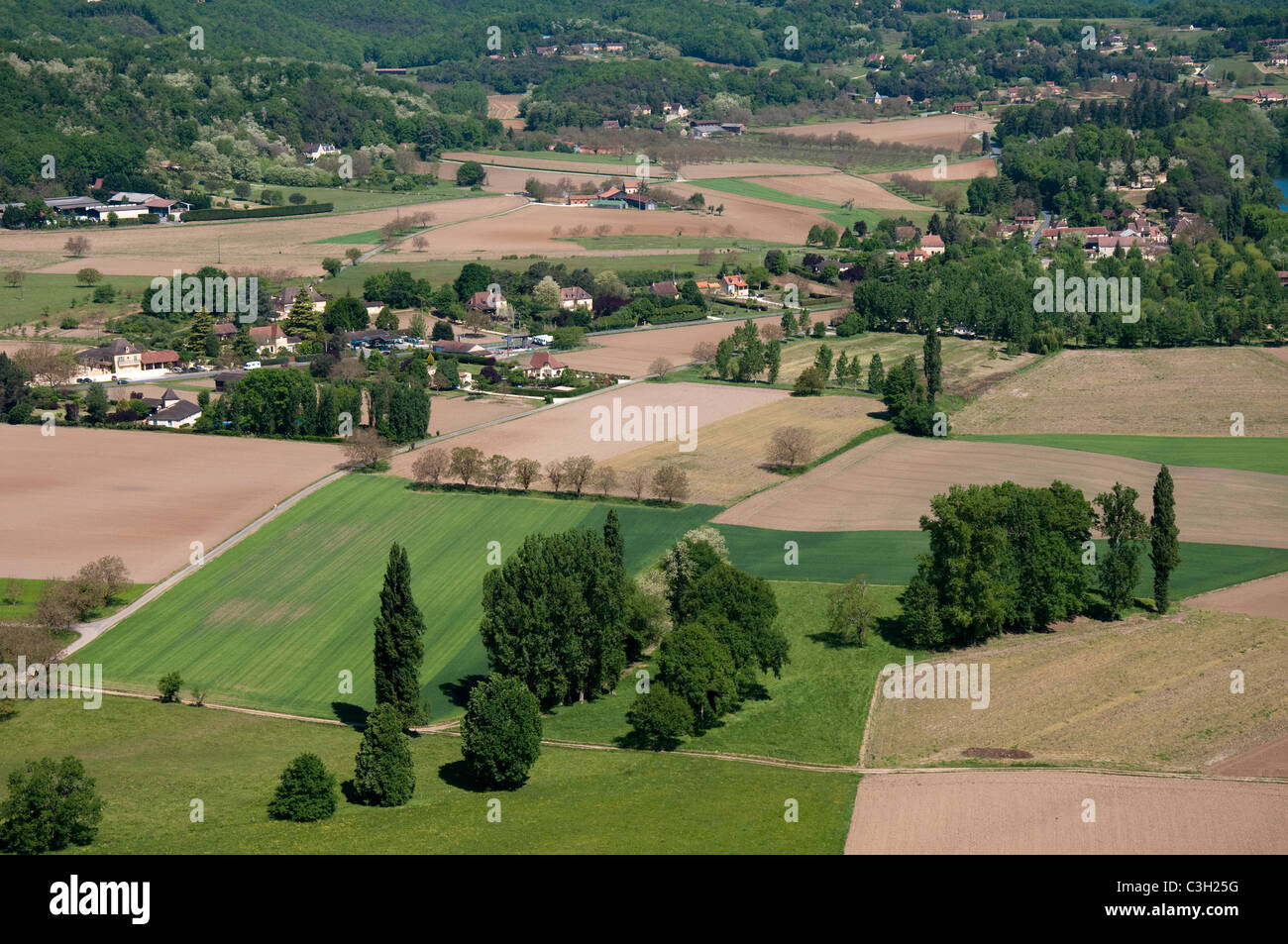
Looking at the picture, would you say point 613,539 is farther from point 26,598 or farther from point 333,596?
point 26,598

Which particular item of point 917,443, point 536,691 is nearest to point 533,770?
point 536,691

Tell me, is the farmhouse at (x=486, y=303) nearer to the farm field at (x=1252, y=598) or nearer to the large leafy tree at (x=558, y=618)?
the large leafy tree at (x=558, y=618)

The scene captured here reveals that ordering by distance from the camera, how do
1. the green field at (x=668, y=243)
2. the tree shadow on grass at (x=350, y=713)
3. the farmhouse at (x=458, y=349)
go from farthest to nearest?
the green field at (x=668, y=243) → the farmhouse at (x=458, y=349) → the tree shadow on grass at (x=350, y=713)

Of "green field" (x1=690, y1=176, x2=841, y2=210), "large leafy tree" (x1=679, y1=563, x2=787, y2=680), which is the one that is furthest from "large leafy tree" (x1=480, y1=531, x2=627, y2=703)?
"green field" (x1=690, y1=176, x2=841, y2=210)

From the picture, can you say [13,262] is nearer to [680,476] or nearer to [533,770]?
[680,476]

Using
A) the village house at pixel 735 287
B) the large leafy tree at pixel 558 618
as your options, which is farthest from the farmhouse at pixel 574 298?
the large leafy tree at pixel 558 618

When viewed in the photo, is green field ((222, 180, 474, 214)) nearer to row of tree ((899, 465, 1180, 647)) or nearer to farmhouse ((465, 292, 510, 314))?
farmhouse ((465, 292, 510, 314))

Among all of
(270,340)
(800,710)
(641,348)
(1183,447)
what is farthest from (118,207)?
(800,710)
